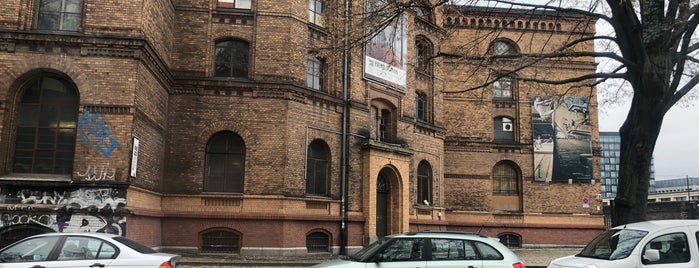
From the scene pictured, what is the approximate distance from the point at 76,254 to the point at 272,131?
10.4m

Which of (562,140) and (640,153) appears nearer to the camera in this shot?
(640,153)

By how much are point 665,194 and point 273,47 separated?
100714 mm

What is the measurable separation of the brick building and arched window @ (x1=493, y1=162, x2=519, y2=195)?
0.36ft

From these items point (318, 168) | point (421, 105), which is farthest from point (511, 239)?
point (318, 168)

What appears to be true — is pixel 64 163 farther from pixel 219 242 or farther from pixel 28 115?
pixel 219 242

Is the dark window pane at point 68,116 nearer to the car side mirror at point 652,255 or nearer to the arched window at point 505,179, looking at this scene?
the car side mirror at point 652,255

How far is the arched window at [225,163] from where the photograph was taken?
19594mm

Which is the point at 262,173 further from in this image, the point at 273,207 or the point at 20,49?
the point at 20,49

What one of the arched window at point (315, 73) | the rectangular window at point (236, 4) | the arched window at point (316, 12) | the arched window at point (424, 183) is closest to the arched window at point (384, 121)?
the arched window at point (424, 183)

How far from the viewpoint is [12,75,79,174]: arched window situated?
15.5 m

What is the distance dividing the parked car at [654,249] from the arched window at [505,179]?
21433mm

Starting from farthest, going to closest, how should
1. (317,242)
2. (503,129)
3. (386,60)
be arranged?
(503,129) < (386,60) < (317,242)

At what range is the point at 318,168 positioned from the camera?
21234mm

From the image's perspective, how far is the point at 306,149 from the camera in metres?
20.4
